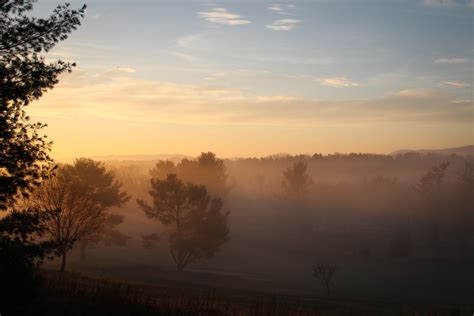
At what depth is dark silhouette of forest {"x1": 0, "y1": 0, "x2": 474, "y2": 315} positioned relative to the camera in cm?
1291

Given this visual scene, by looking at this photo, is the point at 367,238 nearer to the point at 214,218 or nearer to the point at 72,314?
the point at 214,218

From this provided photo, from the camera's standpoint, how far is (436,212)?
11569 centimetres

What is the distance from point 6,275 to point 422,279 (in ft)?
209

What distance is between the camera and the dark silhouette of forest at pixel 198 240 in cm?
1291

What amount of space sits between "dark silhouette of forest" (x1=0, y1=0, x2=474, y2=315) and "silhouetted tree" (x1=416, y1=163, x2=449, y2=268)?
24.0 inches

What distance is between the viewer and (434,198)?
12000cm

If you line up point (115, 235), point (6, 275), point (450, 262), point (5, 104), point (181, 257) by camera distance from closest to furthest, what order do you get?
point (6, 275)
point (5, 104)
point (181, 257)
point (115, 235)
point (450, 262)

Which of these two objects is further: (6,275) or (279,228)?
(279,228)

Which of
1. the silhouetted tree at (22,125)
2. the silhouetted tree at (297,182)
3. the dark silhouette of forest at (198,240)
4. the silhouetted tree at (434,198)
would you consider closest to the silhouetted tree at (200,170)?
the dark silhouette of forest at (198,240)

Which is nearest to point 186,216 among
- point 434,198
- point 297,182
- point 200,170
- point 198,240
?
point 198,240

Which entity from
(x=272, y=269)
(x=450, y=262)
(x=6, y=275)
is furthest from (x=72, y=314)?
(x=450, y=262)

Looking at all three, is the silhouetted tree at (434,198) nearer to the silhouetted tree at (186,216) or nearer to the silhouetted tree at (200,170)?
the silhouetted tree at (200,170)

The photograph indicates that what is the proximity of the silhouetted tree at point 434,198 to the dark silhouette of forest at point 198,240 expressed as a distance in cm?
61

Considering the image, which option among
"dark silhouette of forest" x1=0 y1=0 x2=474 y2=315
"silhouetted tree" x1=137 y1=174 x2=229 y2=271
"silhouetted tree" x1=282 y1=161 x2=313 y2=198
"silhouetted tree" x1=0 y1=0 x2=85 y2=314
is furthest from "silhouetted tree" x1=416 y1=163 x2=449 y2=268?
"silhouetted tree" x1=0 y1=0 x2=85 y2=314
